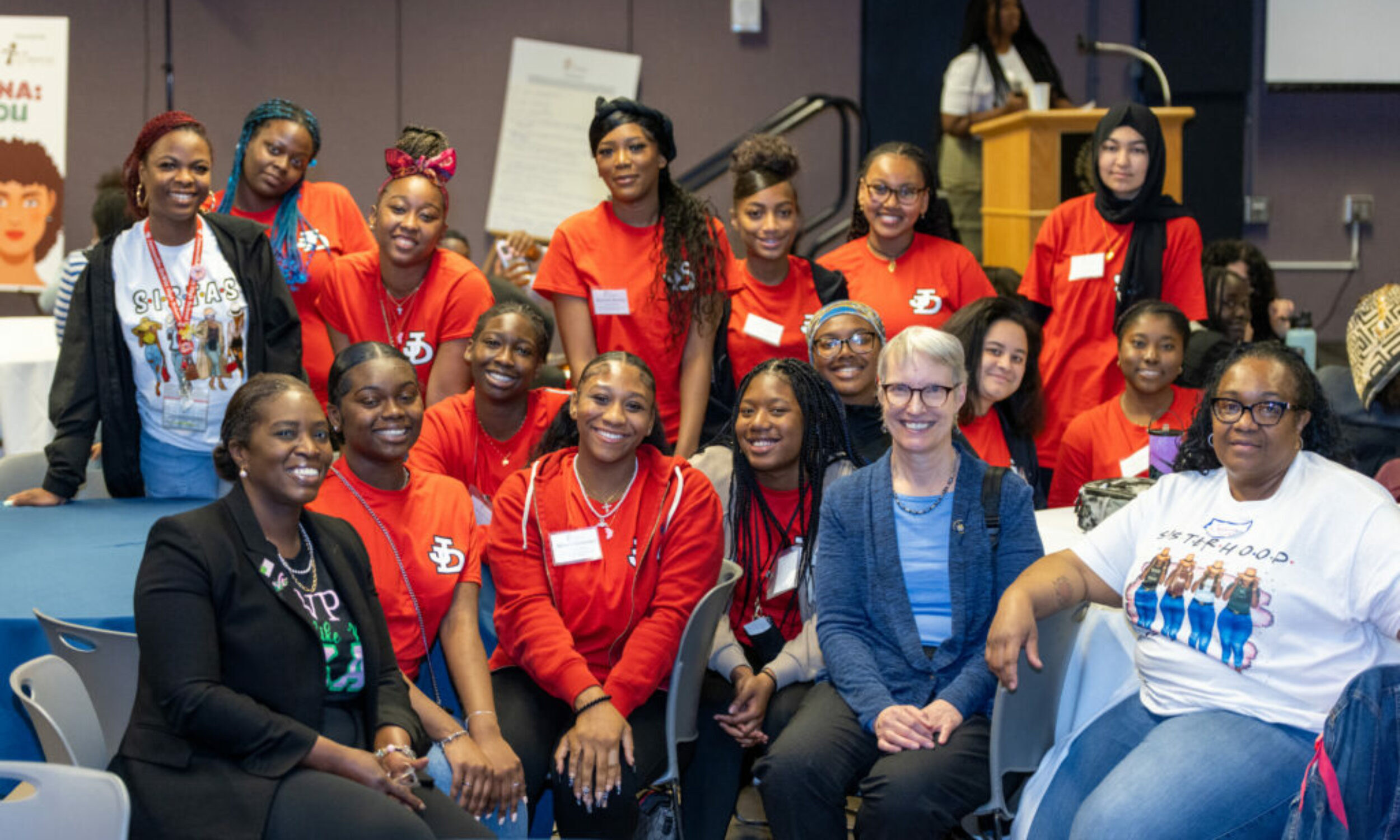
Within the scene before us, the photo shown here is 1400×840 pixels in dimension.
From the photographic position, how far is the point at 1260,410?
228cm

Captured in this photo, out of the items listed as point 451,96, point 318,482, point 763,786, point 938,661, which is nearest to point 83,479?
point 318,482

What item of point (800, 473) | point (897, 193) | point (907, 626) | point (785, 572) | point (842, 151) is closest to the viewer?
point (907, 626)

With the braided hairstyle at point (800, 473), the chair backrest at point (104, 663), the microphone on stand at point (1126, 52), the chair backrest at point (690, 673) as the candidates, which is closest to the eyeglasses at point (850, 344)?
the braided hairstyle at point (800, 473)

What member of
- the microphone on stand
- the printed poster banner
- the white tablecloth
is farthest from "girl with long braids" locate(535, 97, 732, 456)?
the printed poster banner

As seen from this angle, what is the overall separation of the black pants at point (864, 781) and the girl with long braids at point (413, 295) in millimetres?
1516

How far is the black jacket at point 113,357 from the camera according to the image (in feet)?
10.3

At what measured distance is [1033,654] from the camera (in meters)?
2.35

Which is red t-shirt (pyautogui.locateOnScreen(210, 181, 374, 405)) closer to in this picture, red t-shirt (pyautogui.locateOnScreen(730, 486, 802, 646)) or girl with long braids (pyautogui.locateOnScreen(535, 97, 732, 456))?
girl with long braids (pyautogui.locateOnScreen(535, 97, 732, 456))

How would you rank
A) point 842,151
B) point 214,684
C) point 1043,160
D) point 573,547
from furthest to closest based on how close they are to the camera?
1. point 842,151
2. point 1043,160
3. point 573,547
4. point 214,684

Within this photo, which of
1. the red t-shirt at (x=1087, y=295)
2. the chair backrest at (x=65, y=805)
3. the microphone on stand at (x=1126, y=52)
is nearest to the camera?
the chair backrest at (x=65, y=805)

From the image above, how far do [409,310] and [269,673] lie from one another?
1544 mm

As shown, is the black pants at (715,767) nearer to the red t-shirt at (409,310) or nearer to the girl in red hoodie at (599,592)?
the girl in red hoodie at (599,592)

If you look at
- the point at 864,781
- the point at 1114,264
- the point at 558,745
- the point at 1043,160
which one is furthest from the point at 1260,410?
the point at 1043,160

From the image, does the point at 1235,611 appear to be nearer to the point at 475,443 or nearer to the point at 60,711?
the point at 475,443
